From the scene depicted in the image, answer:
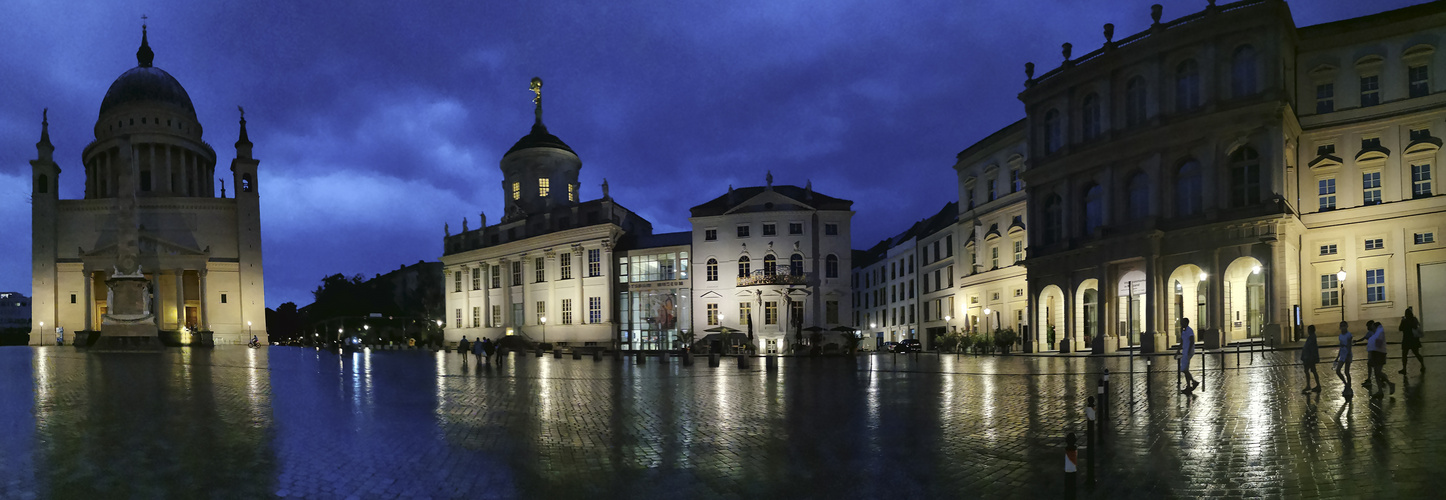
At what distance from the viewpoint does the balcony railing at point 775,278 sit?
61.9 metres

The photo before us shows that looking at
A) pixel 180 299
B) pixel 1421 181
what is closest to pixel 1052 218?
pixel 1421 181

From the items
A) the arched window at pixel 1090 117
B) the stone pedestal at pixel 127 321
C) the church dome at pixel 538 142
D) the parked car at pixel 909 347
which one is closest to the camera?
the arched window at pixel 1090 117

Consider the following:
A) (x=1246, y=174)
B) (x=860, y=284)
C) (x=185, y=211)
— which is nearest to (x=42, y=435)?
(x=1246, y=174)

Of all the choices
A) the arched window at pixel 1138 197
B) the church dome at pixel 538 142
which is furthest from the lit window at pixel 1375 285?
the church dome at pixel 538 142

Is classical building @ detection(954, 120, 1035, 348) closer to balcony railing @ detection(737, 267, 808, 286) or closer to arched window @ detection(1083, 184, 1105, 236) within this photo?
arched window @ detection(1083, 184, 1105, 236)

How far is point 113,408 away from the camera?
1541 cm

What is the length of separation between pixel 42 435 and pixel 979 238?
5350 cm

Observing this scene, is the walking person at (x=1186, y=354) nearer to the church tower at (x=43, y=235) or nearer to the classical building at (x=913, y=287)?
the classical building at (x=913, y=287)

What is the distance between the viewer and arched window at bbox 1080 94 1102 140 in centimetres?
4294

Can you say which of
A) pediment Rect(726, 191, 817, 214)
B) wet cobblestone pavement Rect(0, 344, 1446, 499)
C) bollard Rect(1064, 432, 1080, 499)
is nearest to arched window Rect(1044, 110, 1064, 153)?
pediment Rect(726, 191, 817, 214)

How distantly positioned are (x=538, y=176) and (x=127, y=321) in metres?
39.6

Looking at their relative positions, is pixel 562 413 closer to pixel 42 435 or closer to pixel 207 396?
pixel 42 435

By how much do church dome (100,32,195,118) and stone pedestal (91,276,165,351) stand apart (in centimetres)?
6204

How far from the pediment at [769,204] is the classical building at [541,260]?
42.4 feet
